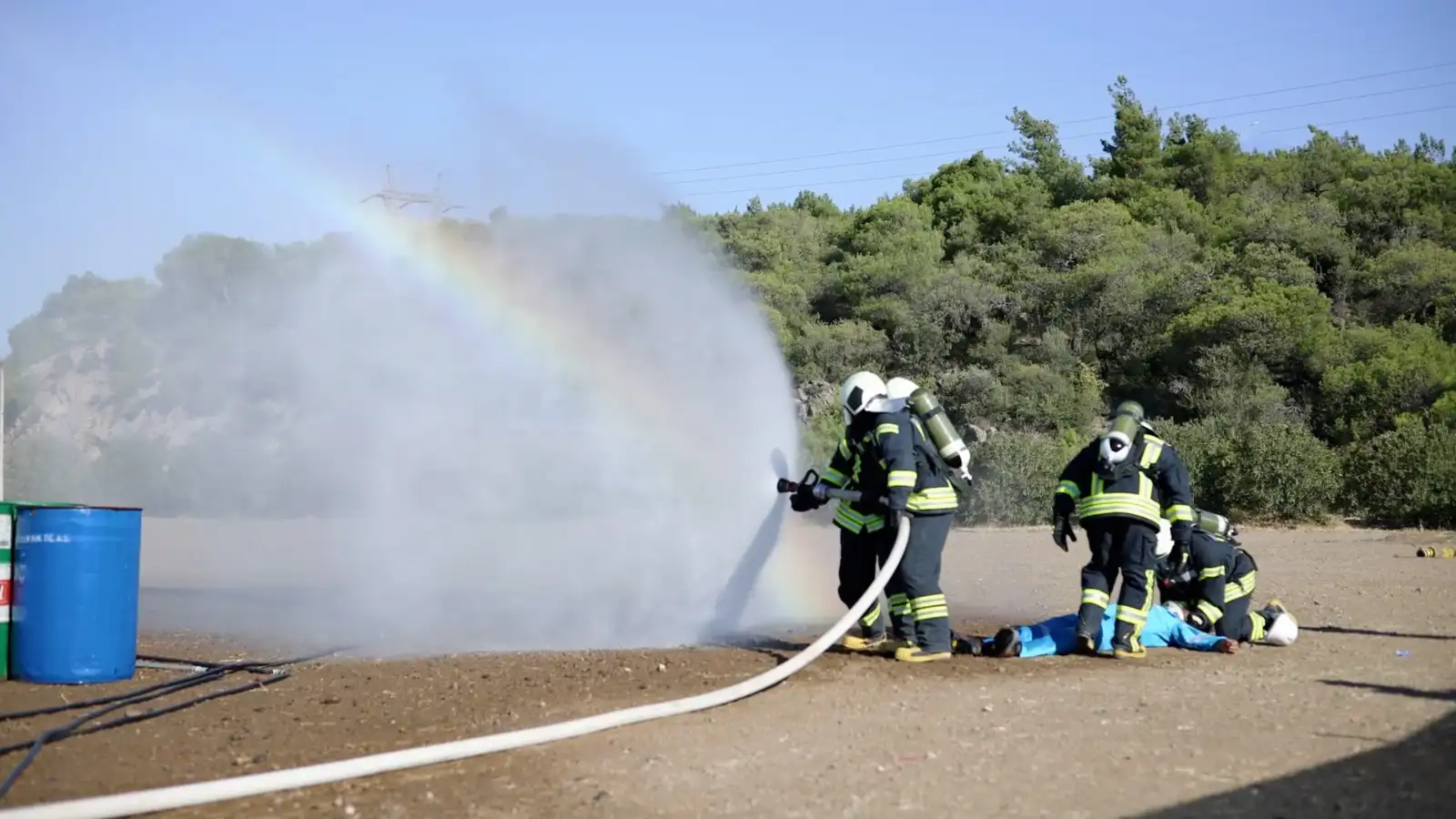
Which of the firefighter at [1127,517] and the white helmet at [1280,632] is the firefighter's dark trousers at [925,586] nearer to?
the firefighter at [1127,517]

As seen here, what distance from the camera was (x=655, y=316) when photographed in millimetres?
15930

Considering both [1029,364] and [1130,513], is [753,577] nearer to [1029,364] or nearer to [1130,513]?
[1130,513]

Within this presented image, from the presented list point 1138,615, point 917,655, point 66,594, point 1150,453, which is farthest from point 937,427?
point 66,594

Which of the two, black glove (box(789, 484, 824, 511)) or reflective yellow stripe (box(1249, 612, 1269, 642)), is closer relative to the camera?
black glove (box(789, 484, 824, 511))

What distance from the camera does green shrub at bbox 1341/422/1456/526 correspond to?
85.8 ft

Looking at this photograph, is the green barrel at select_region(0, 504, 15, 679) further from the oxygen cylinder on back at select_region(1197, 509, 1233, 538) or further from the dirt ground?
the oxygen cylinder on back at select_region(1197, 509, 1233, 538)

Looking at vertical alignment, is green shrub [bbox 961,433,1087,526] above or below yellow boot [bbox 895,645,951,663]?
above

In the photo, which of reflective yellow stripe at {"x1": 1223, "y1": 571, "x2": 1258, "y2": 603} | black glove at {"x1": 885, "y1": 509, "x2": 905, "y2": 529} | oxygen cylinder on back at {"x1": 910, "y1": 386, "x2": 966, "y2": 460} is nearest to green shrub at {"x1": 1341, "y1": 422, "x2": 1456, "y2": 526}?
reflective yellow stripe at {"x1": 1223, "y1": 571, "x2": 1258, "y2": 603}

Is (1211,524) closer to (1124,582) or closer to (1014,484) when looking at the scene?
(1124,582)

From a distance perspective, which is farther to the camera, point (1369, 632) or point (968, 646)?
point (1369, 632)

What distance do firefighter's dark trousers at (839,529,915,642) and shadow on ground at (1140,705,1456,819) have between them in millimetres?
3985

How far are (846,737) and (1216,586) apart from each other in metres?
4.84

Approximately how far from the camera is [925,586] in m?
10.2

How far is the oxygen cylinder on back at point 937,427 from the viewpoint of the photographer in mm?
10414
